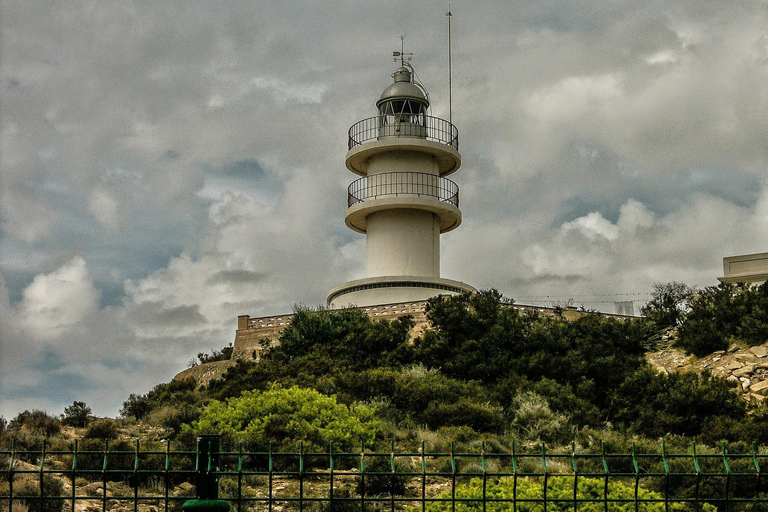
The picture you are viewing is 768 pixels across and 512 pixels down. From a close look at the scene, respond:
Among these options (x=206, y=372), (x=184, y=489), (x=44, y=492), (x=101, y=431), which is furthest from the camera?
(x=206, y=372)

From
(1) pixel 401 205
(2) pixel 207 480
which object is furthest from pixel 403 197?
(2) pixel 207 480

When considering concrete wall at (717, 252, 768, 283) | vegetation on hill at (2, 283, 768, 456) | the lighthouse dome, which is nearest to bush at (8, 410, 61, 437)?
vegetation on hill at (2, 283, 768, 456)

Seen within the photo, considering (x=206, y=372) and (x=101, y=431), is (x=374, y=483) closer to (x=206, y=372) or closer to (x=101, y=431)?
(x=101, y=431)

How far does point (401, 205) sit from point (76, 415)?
14.4 meters

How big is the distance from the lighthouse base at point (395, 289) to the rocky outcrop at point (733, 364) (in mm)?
9275

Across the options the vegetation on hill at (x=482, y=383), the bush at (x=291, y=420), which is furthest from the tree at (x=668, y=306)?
the bush at (x=291, y=420)

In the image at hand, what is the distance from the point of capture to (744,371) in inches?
901

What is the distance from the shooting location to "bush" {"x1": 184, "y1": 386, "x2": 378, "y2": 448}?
16906 millimetres

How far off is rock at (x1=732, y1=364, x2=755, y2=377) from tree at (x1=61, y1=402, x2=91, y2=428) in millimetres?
15402

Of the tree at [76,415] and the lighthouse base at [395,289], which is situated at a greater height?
the lighthouse base at [395,289]

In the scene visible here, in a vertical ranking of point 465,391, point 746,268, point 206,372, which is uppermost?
point 746,268

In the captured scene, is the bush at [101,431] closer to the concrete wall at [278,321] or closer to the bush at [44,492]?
the bush at [44,492]

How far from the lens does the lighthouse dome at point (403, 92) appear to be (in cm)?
3559

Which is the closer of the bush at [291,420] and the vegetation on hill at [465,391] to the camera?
the bush at [291,420]
